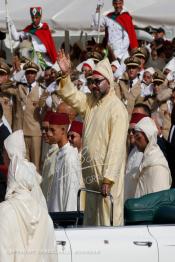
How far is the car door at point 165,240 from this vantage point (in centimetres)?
941

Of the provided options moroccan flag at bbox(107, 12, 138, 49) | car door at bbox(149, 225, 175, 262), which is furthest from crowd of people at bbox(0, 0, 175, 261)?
car door at bbox(149, 225, 175, 262)

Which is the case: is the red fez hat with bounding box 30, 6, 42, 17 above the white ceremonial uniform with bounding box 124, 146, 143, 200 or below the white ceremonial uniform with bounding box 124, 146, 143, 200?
above

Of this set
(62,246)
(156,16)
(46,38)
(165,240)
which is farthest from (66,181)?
(156,16)

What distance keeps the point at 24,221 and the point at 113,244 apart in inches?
55.0

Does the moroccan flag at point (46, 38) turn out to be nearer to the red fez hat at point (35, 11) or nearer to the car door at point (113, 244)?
the red fez hat at point (35, 11)

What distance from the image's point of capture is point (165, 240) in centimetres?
948

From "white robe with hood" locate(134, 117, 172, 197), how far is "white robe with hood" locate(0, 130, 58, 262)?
3.25 m

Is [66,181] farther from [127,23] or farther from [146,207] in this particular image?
[127,23]

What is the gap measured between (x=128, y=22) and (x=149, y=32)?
1.96m

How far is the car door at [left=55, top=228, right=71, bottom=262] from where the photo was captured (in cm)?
901

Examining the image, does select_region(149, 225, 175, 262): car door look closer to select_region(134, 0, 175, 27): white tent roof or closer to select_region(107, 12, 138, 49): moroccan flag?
select_region(107, 12, 138, 49): moroccan flag

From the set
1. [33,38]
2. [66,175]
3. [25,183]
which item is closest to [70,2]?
[33,38]

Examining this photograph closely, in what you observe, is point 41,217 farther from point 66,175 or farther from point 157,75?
point 157,75

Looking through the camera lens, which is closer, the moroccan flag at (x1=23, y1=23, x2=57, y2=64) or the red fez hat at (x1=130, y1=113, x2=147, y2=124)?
the red fez hat at (x1=130, y1=113, x2=147, y2=124)
